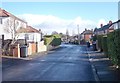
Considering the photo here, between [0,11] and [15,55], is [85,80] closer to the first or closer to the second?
[15,55]

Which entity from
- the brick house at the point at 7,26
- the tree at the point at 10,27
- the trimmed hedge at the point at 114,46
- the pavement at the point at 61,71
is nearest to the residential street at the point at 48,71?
the pavement at the point at 61,71

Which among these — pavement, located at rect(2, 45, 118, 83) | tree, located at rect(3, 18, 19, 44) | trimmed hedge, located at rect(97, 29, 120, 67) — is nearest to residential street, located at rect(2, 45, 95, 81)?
pavement, located at rect(2, 45, 118, 83)

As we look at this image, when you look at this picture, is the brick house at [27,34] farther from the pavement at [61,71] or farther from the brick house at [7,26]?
the pavement at [61,71]

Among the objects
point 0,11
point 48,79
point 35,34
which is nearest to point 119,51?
point 48,79

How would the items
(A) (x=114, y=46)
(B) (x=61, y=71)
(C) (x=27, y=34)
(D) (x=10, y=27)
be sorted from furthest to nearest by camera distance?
1. (C) (x=27, y=34)
2. (D) (x=10, y=27)
3. (B) (x=61, y=71)
4. (A) (x=114, y=46)

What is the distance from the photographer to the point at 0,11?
193ft

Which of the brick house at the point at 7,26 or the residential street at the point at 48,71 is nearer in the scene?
the residential street at the point at 48,71

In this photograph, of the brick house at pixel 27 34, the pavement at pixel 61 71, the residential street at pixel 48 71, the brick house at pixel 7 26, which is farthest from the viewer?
the brick house at pixel 27 34

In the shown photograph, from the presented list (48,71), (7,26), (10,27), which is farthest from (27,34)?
(48,71)

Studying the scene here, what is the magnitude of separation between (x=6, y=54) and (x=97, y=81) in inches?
796

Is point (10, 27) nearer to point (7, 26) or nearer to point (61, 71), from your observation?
point (7, 26)

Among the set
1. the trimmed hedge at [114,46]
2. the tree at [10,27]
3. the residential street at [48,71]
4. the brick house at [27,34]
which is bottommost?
the residential street at [48,71]

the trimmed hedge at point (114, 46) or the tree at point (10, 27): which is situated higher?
the tree at point (10, 27)

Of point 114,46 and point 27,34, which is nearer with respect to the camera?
point 114,46
